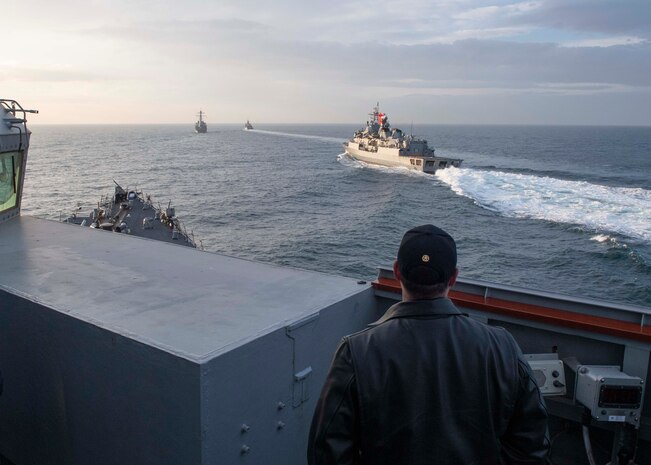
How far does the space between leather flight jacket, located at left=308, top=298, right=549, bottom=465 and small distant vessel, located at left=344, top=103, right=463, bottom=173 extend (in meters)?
64.3

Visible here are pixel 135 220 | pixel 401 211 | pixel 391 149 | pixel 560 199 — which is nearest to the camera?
pixel 135 220

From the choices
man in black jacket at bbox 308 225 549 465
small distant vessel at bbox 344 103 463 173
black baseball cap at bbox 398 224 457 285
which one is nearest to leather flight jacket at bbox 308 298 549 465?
man in black jacket at bbox 308 225 549 465

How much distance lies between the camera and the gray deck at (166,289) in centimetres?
361

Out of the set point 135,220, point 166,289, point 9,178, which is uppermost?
Result: point 9,178

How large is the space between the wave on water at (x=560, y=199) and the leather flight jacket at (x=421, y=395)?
113ft

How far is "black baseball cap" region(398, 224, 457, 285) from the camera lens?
205 centimetres

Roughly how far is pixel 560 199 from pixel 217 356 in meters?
48.7

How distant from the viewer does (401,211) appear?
4288 cm

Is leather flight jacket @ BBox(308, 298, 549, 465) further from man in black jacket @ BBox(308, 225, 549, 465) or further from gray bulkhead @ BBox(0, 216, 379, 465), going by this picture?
gray bulkhead @ BBox(0, 216, 379, 465)

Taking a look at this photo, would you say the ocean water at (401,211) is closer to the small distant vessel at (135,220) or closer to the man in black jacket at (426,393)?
the small distant vessel at (135,220)

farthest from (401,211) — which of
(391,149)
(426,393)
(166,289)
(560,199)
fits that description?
(426,393)

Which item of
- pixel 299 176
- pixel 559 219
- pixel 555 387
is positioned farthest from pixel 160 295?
pixel 299 176

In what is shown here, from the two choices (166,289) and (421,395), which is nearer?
(421,395)

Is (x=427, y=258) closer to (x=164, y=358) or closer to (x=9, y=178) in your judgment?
(x=164, y=358)
